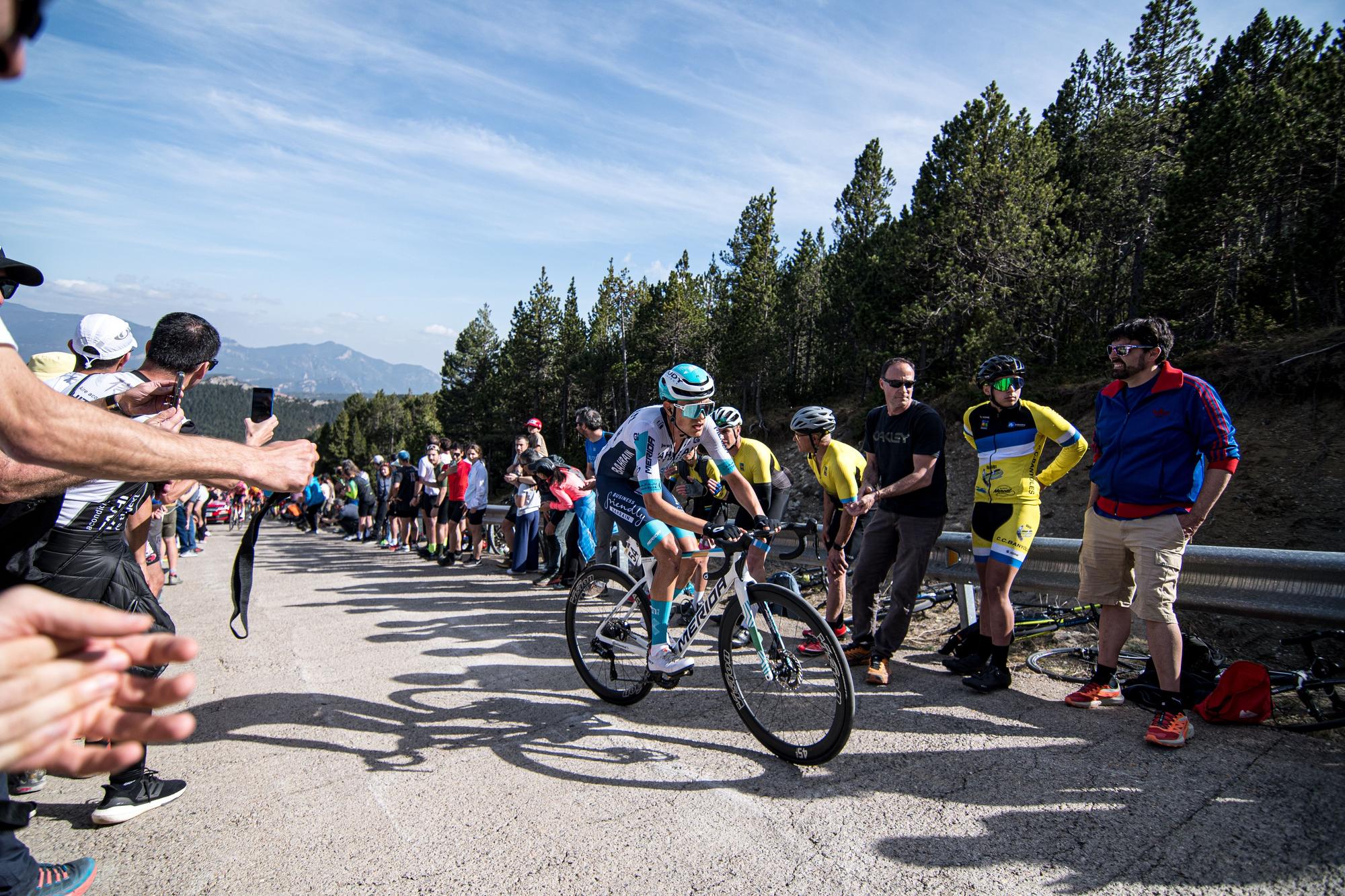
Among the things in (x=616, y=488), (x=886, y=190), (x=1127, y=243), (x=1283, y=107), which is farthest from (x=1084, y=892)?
(x=886, y=190)

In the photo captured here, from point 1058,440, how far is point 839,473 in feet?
5.23

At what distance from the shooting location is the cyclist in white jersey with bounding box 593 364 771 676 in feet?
14.1

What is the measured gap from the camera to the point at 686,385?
4.40 m

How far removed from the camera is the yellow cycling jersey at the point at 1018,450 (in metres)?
4.75

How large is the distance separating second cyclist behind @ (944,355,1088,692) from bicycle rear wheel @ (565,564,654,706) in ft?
6.86

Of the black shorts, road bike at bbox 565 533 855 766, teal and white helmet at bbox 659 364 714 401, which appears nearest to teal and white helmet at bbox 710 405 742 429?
the black shorts

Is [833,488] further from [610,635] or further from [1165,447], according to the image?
[1165,447]

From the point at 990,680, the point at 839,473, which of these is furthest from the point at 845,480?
the point at 990,680

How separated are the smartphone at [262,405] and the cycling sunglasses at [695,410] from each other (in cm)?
225

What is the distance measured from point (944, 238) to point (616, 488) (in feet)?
95.9

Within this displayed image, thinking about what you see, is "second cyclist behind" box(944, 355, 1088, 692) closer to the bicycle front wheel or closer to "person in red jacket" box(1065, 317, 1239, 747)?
"person in red jacket" box(1065, 317, 1239, 747)

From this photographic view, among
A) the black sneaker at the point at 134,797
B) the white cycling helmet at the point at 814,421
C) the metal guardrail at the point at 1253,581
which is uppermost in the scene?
the white cycling helmet at the point at 814,421

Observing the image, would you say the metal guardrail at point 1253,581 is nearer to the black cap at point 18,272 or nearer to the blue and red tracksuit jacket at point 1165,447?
the blue and red tracksuit jacket at point 1165,447

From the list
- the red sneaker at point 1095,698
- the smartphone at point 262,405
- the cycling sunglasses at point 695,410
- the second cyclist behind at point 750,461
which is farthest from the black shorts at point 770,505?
the smartphone at point 262,405
